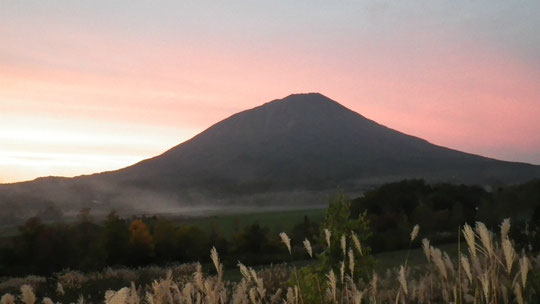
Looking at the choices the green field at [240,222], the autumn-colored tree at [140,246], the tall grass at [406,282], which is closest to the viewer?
the tall grass at [406,282]

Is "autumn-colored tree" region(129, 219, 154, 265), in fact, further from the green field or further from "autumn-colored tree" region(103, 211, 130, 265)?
the green field

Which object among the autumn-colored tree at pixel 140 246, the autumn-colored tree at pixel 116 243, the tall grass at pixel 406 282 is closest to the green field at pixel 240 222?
the autumn-colored tree at pixel 140 246

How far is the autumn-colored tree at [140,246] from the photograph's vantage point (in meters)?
40.1

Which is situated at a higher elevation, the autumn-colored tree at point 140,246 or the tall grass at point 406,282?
the tall grass at point 406,282

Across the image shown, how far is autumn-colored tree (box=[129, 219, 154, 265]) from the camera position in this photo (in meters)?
40.1

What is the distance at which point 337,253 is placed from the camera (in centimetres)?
1381

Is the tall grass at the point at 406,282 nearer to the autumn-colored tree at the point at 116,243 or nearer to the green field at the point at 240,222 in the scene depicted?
the autumn-colored tree at the point at 116,243

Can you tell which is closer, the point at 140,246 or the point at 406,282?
the point at 406,282

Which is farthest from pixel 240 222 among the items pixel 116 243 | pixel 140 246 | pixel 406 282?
pixel 406 282

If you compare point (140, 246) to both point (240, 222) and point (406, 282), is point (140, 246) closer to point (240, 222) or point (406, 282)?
point (406, 282)

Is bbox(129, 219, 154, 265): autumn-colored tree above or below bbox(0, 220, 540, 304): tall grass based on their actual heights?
below

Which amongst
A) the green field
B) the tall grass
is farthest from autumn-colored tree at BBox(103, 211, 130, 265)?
the tall grass

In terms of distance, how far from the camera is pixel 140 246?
40375mm

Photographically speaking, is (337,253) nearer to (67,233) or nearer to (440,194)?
(67,233)
